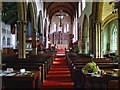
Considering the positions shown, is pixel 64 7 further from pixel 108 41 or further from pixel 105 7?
pixel 105 7

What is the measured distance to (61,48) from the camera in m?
41.8

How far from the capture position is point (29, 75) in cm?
517

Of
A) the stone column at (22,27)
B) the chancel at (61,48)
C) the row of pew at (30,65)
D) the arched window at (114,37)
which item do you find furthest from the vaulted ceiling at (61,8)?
the row of pew at (30,65)

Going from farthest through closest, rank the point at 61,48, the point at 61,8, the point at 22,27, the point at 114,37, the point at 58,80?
the point at 61,48, the point at 61,8, the point at 114,37, the point at 22,27, the point at 58,80

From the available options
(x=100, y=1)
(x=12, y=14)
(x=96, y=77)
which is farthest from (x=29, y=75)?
(x=12, y=14)

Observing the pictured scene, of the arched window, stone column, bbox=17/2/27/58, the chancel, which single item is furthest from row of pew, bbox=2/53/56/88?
the arched window

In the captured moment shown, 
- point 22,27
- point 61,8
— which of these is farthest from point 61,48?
point 22,27

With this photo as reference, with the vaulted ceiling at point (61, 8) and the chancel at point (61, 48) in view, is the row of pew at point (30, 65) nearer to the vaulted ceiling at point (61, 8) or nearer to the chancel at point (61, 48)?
the chancel at point (61, 48)

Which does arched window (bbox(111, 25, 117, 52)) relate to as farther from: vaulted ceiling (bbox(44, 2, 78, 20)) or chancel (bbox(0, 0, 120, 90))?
vaulted ceiling (bbox(44, 2, 78, 20))

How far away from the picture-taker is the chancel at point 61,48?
539cm

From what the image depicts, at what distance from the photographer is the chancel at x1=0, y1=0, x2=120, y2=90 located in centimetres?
539

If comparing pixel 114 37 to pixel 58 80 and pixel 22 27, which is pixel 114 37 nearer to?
pixel 22 27


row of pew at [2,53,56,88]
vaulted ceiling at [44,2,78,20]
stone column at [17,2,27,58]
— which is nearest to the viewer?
row of pew at [2,53,56,88]

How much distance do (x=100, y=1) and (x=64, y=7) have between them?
2554 centimetres
